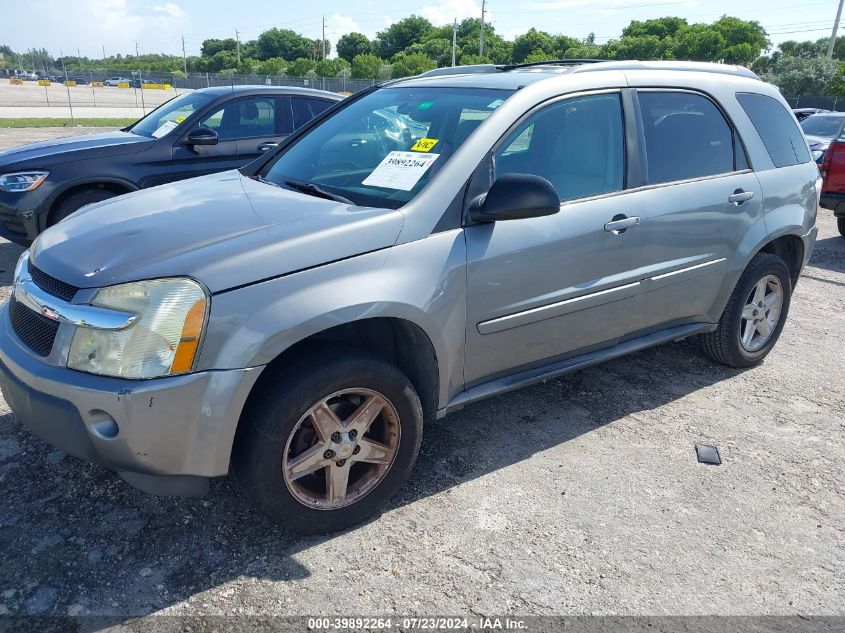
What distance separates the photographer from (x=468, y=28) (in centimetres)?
10300

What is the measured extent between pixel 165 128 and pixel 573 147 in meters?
4.68

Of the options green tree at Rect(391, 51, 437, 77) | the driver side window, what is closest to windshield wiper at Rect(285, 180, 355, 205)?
the driver side window

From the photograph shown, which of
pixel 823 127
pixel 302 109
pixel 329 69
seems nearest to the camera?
pixel 302 109

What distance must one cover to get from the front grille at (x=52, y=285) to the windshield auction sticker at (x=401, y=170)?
133 cm

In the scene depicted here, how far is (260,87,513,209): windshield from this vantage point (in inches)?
119

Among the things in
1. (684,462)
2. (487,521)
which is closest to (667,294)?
(684,462)

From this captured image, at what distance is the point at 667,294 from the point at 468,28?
356ft

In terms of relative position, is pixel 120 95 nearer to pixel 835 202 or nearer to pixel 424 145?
pixel 835 202

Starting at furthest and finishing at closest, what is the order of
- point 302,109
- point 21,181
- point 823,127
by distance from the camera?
1. point 823,127
2. point 302,109
3. point 21,181

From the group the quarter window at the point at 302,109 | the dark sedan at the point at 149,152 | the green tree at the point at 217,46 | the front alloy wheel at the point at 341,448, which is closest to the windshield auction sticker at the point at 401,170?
the front alloy wheel at the point at 341,448

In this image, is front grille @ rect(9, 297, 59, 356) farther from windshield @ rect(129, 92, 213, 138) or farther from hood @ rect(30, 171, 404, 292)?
windshield @ rect(129, 92, 213, 138)

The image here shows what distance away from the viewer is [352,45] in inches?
4326

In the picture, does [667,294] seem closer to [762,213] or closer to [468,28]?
[762,213]

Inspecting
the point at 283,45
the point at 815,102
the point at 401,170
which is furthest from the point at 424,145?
the point at 283,45
